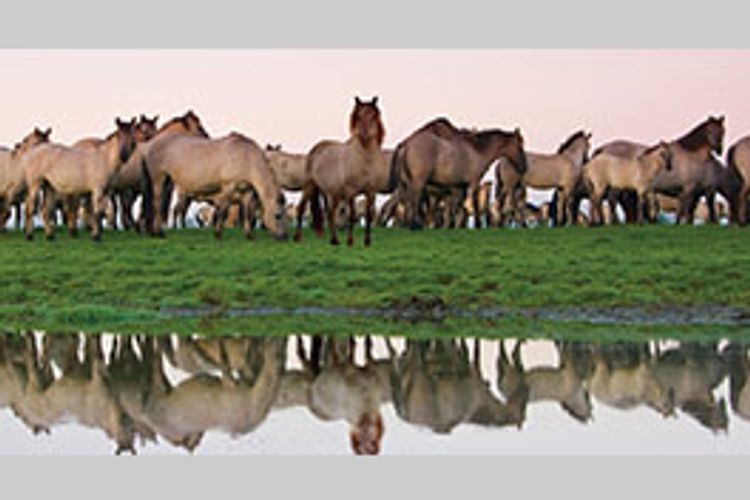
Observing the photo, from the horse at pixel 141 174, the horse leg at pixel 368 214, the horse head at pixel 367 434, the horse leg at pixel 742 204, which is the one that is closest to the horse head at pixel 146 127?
the horse at pixel 141 174

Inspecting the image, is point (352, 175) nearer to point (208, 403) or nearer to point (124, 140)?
point (124, 140)

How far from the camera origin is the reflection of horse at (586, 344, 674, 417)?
12.4 meters

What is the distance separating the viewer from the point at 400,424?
37.4 ft

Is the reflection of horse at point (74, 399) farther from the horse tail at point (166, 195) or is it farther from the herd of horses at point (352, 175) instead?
the horse tail at point (166, 195)

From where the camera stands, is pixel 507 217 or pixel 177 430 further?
pixel 507 217

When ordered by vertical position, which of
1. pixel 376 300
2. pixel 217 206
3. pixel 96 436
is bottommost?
pixel 96 436

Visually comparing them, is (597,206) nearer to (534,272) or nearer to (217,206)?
(217,206)

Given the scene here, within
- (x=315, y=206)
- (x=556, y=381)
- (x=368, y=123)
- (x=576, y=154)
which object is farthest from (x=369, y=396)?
(x=576, y=154)

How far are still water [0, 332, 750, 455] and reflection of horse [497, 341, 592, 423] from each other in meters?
0.02

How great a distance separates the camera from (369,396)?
1260 cm

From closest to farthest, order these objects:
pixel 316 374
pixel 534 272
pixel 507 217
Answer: pixel 316 374
pixel 534 272
pixel 507 217

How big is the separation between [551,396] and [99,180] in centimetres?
1623

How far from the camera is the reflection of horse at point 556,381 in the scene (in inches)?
488

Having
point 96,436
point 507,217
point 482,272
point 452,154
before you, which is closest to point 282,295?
point 482,272
